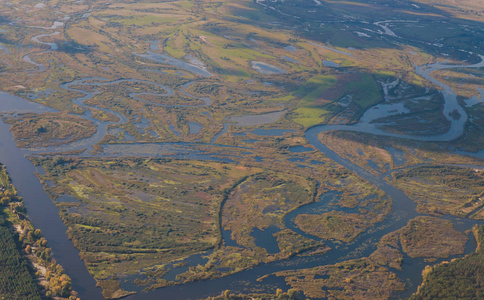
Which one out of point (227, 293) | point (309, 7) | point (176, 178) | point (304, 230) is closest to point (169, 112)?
point (176, 178)

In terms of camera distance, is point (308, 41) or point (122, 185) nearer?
point (122, 185)

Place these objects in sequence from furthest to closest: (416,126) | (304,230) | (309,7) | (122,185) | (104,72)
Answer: (309,7) < (104,72) < (416,126) < (122,185) < (304,230)

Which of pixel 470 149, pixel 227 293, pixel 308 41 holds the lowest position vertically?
pixel 227 293

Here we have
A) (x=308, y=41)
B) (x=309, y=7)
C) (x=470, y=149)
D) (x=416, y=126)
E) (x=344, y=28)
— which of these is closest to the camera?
(x=470, y=149)

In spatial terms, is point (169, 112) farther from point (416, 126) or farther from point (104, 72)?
point (416, 126)

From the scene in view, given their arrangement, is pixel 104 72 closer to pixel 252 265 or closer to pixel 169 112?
pixel 169 112

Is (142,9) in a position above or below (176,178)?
above
